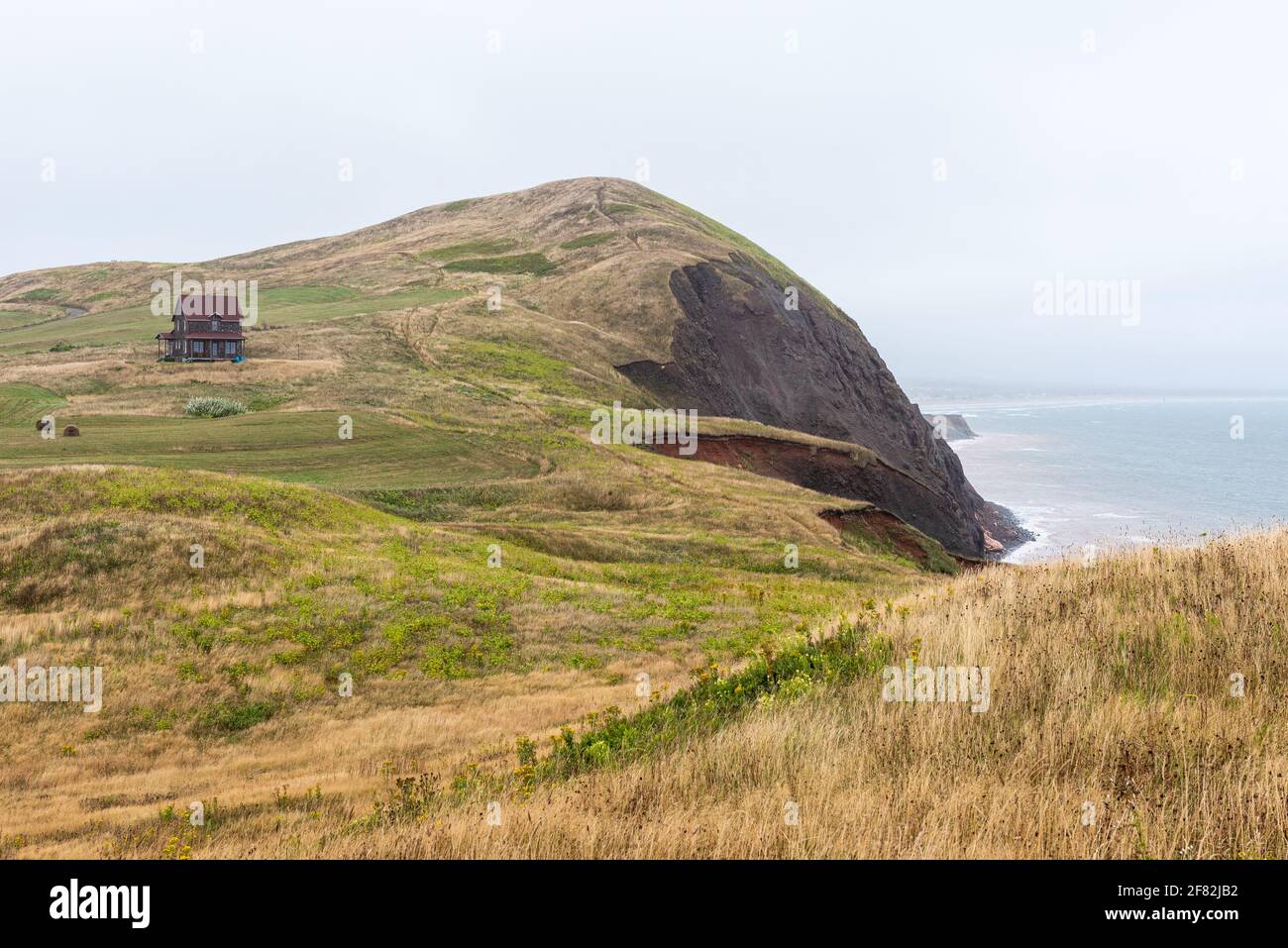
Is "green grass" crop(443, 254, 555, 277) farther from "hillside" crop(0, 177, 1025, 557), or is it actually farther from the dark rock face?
the dark rock face

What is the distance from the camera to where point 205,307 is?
59.4 meters

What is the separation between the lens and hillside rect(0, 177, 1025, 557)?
174 feet

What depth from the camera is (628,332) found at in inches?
3132

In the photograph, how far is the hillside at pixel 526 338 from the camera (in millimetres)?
53156

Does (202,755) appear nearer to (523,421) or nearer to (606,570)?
(606,570)

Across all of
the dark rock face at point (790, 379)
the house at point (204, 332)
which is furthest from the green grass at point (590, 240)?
the house at point (204, 332)

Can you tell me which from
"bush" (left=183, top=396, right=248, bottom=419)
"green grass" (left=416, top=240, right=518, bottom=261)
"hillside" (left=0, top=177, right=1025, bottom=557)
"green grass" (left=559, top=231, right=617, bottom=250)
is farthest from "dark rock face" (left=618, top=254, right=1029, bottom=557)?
"green grass" (left=416, top=240, right=518, bottom=261)

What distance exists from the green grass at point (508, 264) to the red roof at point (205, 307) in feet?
151

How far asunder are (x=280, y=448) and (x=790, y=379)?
5743 cm

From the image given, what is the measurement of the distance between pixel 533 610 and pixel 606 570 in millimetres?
7346

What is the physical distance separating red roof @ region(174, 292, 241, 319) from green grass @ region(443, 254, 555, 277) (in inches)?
1807

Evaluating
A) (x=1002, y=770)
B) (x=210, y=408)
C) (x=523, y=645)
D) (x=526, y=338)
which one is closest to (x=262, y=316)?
(x=526, y=338)

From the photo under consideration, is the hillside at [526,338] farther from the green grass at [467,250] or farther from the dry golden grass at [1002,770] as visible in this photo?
the dry golden grass at [1002,770]
